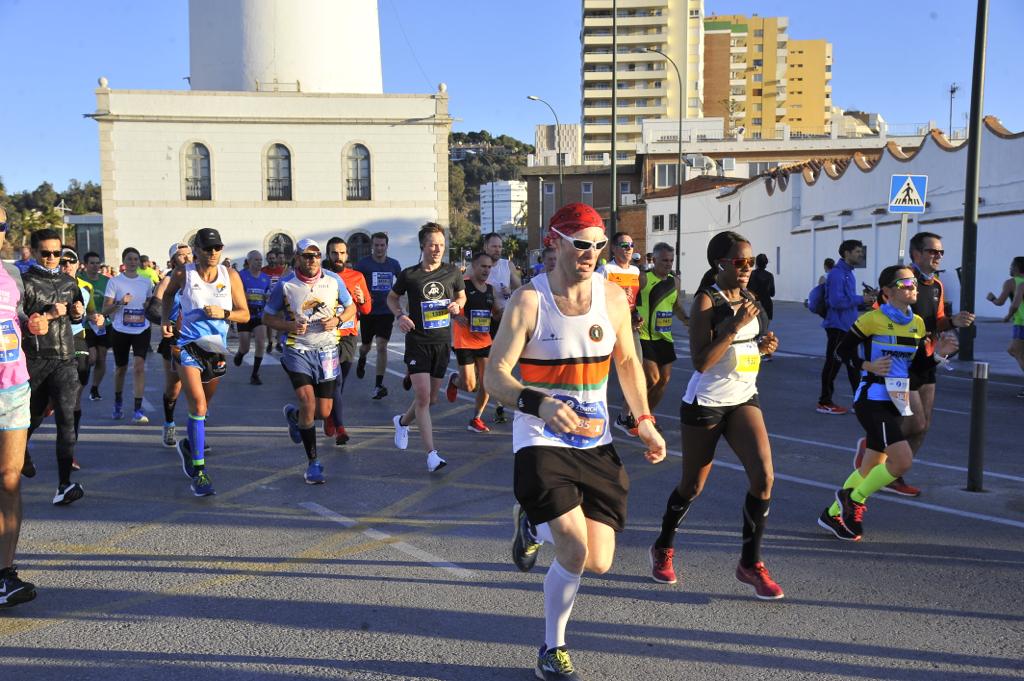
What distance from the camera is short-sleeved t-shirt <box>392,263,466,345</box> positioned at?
8.38 meters

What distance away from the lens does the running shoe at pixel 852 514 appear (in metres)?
5.89

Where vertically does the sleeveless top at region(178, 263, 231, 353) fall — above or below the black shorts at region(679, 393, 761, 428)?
above

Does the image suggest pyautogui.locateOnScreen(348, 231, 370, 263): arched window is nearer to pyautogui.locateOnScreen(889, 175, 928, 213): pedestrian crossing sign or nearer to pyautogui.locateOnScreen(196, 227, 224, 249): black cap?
pyautogui.locateOnScreen(889, 175, 928, 213): pedestrian crossing sign

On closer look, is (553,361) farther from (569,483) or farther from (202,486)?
(202,486)

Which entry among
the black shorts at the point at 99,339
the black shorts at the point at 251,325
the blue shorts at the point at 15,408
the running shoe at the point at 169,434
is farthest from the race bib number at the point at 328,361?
the black shorts at the point at 251,325

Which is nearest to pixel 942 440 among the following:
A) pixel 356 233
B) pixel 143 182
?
pixel 356 233

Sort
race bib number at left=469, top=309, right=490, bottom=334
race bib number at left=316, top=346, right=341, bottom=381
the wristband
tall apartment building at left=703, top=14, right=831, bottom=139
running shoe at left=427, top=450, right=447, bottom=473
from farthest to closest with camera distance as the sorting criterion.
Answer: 1. tall apartment building at left=703, top=14, right=831, bottom=139
2. race bib number at left=469, top=309, right=490, bottom=334
3. running shoe at left=427, top=450, right=447, bottom=473
4. race bib number at left=316, top=346, right=341, bottom=381
5. the wristband

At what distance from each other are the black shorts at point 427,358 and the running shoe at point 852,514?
3734mm

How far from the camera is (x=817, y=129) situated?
13338 centimetres

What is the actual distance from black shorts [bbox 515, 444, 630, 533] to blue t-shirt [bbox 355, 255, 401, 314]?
966cm

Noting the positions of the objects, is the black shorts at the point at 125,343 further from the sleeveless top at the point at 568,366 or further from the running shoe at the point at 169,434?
the sleeveless top at the point at 568,366

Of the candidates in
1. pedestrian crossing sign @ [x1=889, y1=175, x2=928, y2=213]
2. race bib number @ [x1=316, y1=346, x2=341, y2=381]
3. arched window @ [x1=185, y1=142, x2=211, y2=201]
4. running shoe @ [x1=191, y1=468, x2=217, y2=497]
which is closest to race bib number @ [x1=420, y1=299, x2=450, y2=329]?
race bib number @ [x1=316, y1=346, x2=341, y2=381]

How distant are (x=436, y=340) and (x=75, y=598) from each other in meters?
4.08

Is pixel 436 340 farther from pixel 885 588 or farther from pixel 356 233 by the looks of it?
pixel 356 233
